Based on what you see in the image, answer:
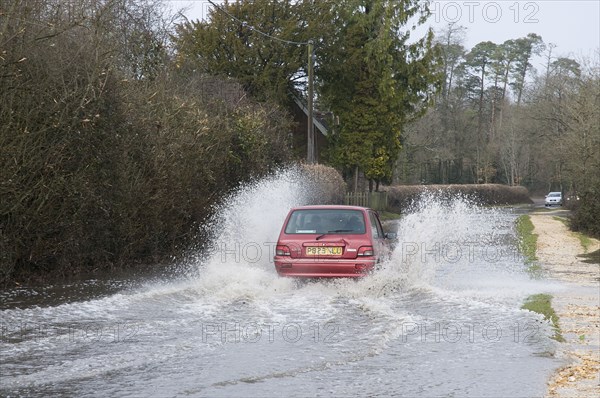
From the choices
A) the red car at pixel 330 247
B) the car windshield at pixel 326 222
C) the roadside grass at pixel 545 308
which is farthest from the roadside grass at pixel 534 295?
the car windshield at pixel 326 222

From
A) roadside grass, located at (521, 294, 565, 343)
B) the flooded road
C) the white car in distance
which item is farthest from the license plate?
the white car in distance

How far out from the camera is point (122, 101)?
1791 centimetres

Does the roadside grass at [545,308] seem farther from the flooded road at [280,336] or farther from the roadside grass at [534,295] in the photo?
the flooded road at [280,336]

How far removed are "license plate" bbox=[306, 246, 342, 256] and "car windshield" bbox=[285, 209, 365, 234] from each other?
382 mm

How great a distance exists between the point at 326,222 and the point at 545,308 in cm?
435

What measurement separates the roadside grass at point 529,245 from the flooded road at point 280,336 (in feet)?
7.99

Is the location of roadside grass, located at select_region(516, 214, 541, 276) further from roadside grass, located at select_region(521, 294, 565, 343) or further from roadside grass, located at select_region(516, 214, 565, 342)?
roadside grass, located at select_region(521, 294, 565, 343)

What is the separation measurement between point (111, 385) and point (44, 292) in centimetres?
755

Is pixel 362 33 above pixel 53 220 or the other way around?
above

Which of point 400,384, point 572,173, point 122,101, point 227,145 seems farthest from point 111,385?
point 572,173

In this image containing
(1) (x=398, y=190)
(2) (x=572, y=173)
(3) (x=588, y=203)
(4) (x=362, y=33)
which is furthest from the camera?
(1) (x=398, y=190)

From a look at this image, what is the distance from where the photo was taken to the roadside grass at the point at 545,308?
11.1 metres

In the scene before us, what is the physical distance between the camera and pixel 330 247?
15.0 meters

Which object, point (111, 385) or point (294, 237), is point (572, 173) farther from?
point (111, 385)
